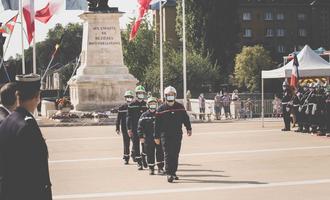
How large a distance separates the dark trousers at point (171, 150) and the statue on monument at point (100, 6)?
27615 mm

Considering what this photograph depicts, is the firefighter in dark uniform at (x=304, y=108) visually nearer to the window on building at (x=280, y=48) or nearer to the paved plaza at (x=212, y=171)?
the paved plaza at (x=212, y=171)

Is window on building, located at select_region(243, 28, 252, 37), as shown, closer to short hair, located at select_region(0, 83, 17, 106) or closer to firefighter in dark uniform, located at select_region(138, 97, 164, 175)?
firefighter in dark uniform, located at select_region(138, 97, 164, 175)

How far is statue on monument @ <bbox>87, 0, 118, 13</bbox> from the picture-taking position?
40.3 meters

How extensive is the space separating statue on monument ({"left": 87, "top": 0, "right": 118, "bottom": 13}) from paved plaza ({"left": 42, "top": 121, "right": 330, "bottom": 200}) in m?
17.5

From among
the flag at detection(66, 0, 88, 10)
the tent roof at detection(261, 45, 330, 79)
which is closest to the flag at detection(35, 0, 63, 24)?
the flag at detection(66, 0, 88, 10)

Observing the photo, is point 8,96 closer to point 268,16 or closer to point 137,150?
point 137,150

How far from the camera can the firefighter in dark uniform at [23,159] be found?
18.9 feet

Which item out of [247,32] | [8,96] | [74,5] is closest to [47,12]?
[74,5]

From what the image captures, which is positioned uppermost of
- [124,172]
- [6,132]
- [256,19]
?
[256,19]

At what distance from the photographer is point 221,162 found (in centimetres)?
1630

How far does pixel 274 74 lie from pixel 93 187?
19470 millimetres

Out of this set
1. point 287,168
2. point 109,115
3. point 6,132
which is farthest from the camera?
point 109,115

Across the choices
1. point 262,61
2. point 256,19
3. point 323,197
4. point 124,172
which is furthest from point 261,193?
point 256,19

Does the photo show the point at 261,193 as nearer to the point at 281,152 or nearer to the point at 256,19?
the point at 281,152
